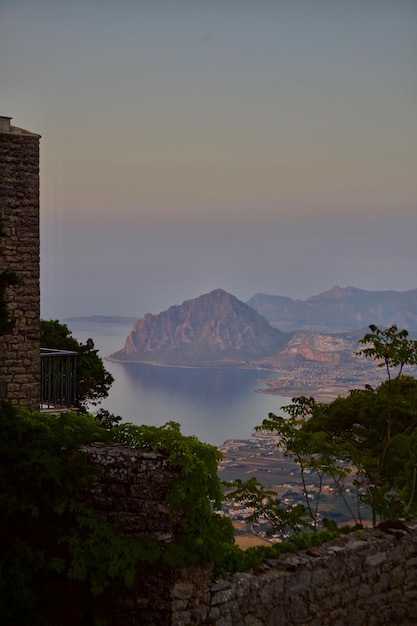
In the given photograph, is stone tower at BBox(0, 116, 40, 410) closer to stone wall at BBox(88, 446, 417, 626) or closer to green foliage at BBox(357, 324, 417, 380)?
green foliage at BBox(357, 324, 417, 380)

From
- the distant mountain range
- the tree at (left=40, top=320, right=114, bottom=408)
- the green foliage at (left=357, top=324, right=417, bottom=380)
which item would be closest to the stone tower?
the green foliage at (left=357, top=324, right=417, bottom=380)

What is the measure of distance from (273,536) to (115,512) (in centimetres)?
552

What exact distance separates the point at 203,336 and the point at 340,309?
25493mm

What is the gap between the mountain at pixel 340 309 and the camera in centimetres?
9827

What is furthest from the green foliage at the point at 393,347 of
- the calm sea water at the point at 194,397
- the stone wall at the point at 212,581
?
the calm sea water at the point at 194,397

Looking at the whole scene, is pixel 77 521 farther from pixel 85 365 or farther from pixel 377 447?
pixel 85 365

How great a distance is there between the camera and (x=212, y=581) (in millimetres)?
6828

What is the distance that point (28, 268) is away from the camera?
12.0 m

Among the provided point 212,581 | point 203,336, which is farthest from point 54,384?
point 203,336

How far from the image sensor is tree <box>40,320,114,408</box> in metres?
21.5

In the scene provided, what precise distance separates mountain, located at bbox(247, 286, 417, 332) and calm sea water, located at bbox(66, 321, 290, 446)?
2179cm

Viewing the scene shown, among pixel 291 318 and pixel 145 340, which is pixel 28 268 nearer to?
pixel 145 340

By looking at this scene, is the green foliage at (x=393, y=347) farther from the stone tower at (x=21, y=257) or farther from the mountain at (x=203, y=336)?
the mountain at (x=203, y=336)

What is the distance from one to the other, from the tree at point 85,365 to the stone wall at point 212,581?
14.3 m
